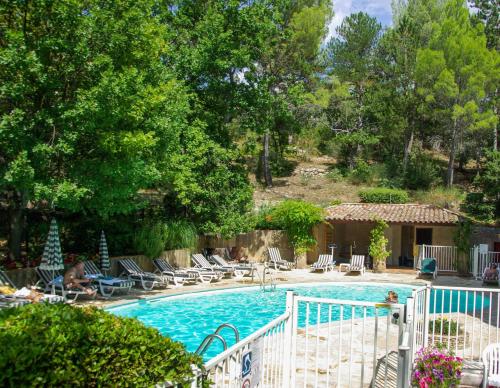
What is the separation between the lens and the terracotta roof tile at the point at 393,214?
75.2ft

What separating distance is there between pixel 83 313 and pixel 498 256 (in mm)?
21801

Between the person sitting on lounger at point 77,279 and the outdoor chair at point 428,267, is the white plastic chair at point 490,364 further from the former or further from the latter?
the outdoor chair at point 428,267

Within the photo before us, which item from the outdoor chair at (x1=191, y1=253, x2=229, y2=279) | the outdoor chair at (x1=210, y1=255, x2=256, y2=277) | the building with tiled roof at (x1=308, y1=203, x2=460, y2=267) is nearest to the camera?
the outdoor chair at (x1=191, y1=253, x2=229, y2=279)

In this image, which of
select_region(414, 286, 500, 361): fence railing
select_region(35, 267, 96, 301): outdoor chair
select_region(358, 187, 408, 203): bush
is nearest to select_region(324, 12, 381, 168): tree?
select_region(358, 187, 408, 203): bush

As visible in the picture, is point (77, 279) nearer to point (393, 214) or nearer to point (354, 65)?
point (393, 214)

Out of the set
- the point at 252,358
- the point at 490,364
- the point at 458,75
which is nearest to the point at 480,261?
the point at 458,75

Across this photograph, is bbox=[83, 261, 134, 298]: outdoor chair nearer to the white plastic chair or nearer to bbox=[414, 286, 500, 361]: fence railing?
bbox=[414, 286, 500, 361]: fence railing

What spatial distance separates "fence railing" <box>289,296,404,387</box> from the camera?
5.52m

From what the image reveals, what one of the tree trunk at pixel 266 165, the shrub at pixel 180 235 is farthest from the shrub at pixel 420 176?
the shrub at pixel 180 235

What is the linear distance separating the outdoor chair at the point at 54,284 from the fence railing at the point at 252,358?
380 inches

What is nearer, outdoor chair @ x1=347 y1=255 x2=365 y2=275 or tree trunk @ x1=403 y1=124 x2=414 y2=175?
outdoor chair @ x1=347 y1=255 x2=365 y2=275

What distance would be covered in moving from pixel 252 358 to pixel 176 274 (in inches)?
560

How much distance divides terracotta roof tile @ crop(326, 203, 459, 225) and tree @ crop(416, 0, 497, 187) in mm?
8939

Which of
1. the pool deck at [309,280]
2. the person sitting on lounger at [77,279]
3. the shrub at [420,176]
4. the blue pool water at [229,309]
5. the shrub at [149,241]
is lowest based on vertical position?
the blue pool water at [229,309]
